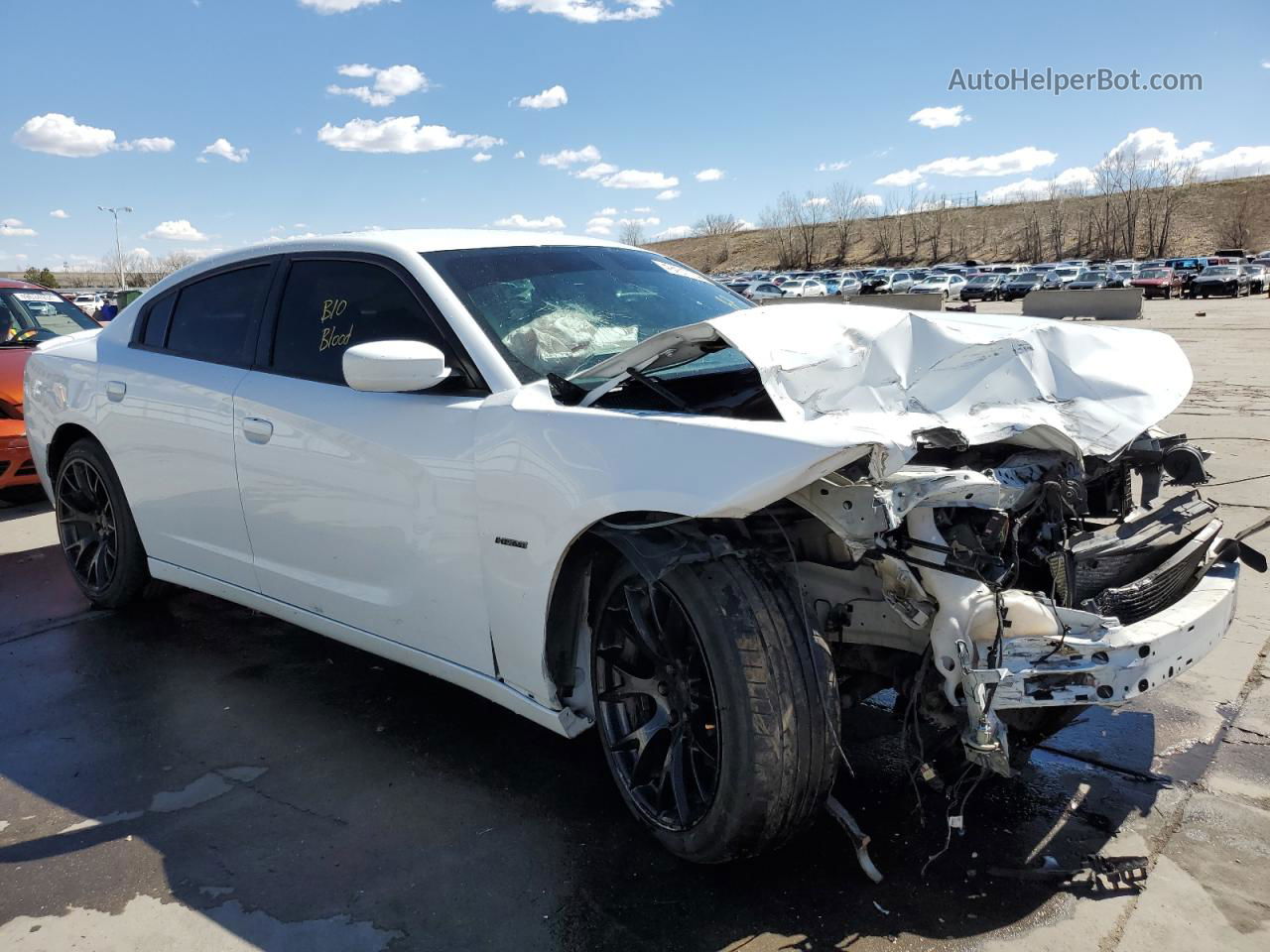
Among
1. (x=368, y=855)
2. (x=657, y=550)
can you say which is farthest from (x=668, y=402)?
(x=368, y=855)

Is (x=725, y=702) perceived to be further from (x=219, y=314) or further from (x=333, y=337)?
(x=219, y=314)

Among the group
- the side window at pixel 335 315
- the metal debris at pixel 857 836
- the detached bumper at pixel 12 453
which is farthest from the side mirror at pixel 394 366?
the detached bumper at pixel 12 453

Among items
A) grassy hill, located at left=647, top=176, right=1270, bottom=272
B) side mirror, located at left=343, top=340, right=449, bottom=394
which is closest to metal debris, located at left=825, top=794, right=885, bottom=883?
side mirror, located at left=343, top=340, right=449, bottom=394

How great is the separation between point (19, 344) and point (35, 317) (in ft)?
1.98

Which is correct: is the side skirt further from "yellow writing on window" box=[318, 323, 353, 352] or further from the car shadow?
"yellow writing on window" box=[318, 323, 353, 352]

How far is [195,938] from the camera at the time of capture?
236cm

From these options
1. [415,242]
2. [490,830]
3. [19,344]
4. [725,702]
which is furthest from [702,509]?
[19,344]

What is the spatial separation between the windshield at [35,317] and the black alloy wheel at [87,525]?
3.80 m

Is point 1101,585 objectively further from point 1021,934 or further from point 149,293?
point 149,293

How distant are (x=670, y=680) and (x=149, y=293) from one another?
3.31m

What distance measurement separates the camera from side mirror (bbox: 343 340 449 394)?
8.84 feet

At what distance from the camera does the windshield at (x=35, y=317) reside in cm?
780

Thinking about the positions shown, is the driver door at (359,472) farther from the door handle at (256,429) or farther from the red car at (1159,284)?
the red car at (1159,284)

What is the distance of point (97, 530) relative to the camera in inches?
183
